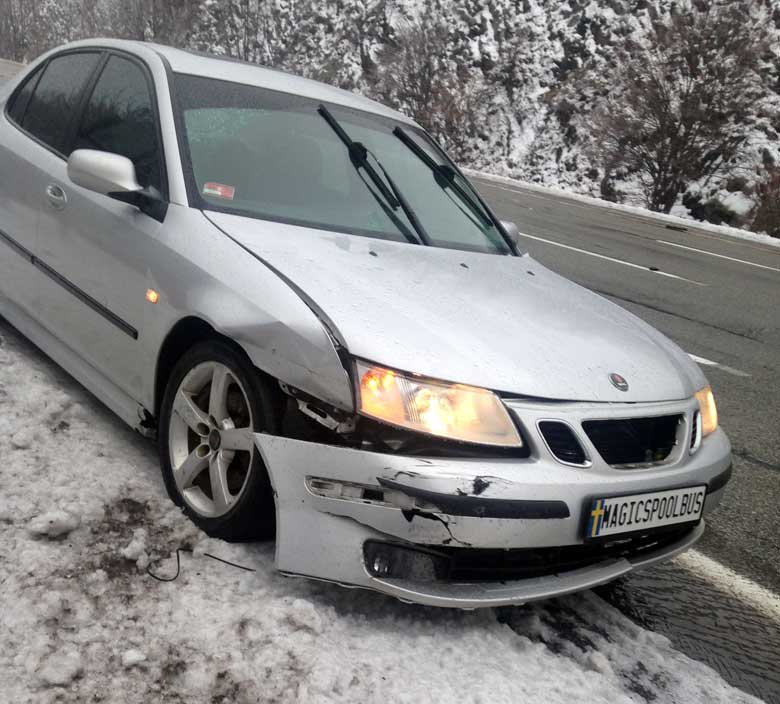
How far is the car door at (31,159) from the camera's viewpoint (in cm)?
390

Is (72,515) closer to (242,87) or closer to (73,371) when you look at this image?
(73,371)

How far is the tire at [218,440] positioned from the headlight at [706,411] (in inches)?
56.3

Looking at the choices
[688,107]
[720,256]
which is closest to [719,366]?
[720,256]

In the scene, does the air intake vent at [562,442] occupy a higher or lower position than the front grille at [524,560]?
higher

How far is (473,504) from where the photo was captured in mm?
2312

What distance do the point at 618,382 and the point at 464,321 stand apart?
491 millimetres

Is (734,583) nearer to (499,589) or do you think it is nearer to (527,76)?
(499,589)

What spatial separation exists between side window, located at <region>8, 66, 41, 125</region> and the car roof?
18.2 inches

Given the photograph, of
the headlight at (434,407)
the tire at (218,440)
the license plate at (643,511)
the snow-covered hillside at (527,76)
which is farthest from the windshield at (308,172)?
the snow-covered hillside at (527,76)

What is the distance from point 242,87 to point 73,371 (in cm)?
131

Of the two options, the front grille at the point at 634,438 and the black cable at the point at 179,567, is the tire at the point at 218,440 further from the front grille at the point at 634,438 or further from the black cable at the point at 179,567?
the front grille at the point at 634,438

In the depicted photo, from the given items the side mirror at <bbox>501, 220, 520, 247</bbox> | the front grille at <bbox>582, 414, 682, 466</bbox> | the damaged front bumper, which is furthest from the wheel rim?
the side mirror at <bbox>501, 220, 520, 247</bbox>

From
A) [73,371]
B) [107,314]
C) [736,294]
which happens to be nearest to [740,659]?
[107,314]

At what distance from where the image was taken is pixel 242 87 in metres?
3.63
